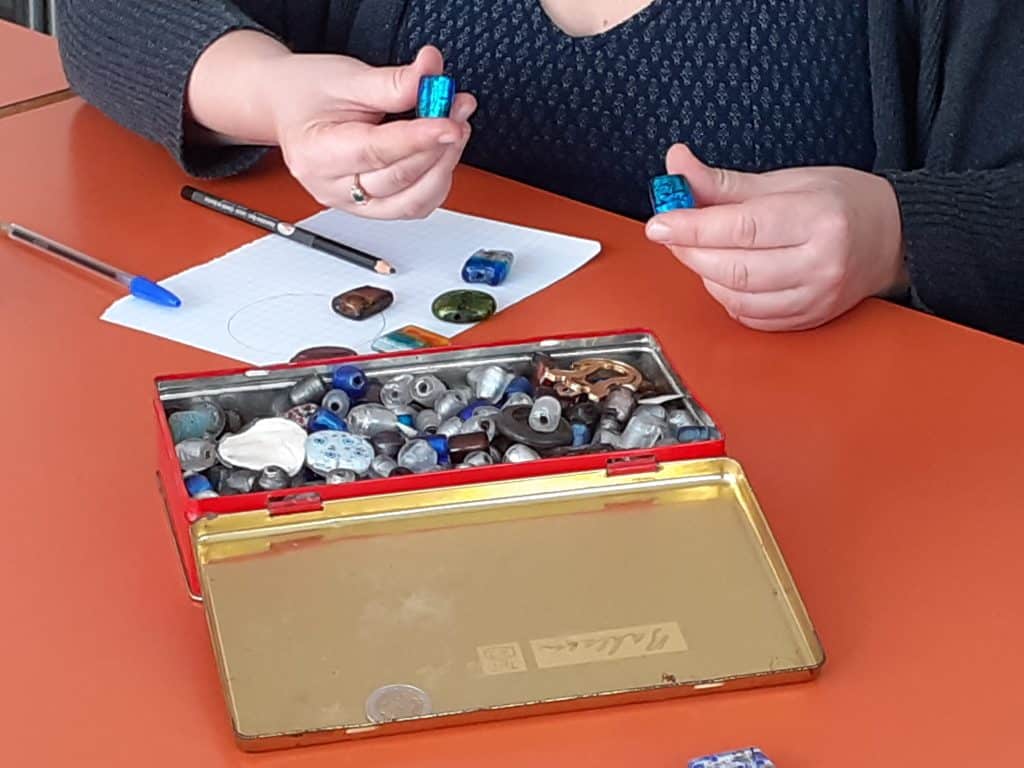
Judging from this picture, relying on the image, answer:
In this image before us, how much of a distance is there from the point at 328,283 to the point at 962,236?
0.41 metres

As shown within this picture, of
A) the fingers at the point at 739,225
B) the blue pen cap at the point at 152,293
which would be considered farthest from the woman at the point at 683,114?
the blue pen cap at the point at 152,293

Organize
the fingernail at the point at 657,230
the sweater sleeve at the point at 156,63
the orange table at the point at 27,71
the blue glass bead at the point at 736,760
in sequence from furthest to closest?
the orange table at the point at 27,71 < the sweater sleeve at the point at 156,63 < the fingernail at the point at 657,230 < the blue glass bead at the point at 736,760

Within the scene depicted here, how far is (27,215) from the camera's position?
1026 millimetres

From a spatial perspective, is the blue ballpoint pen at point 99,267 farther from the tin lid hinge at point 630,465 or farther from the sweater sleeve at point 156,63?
the tin lid hinge at point 630,465

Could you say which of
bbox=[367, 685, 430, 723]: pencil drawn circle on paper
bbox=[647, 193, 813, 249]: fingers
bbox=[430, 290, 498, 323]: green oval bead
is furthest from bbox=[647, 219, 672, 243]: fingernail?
bbox=[367, 685, 430, 723]: pencil drawn circle on paper

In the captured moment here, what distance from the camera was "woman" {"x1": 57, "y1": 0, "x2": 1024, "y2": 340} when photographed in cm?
91

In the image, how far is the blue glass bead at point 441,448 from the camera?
27.7 inches

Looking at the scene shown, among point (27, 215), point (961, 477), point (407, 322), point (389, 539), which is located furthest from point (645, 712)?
point (27, 215)

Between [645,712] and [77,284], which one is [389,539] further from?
[77,284]

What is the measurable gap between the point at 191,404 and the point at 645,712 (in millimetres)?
271

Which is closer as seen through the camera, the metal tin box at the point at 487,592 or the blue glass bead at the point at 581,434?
the metal tin box at the point at 487,592

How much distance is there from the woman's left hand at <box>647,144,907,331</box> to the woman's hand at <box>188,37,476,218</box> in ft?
0.51

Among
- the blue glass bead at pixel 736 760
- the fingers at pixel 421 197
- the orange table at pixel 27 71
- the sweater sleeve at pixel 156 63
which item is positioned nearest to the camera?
the blue glass bead at pixel 736 760

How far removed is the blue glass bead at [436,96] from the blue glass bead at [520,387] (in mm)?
230
